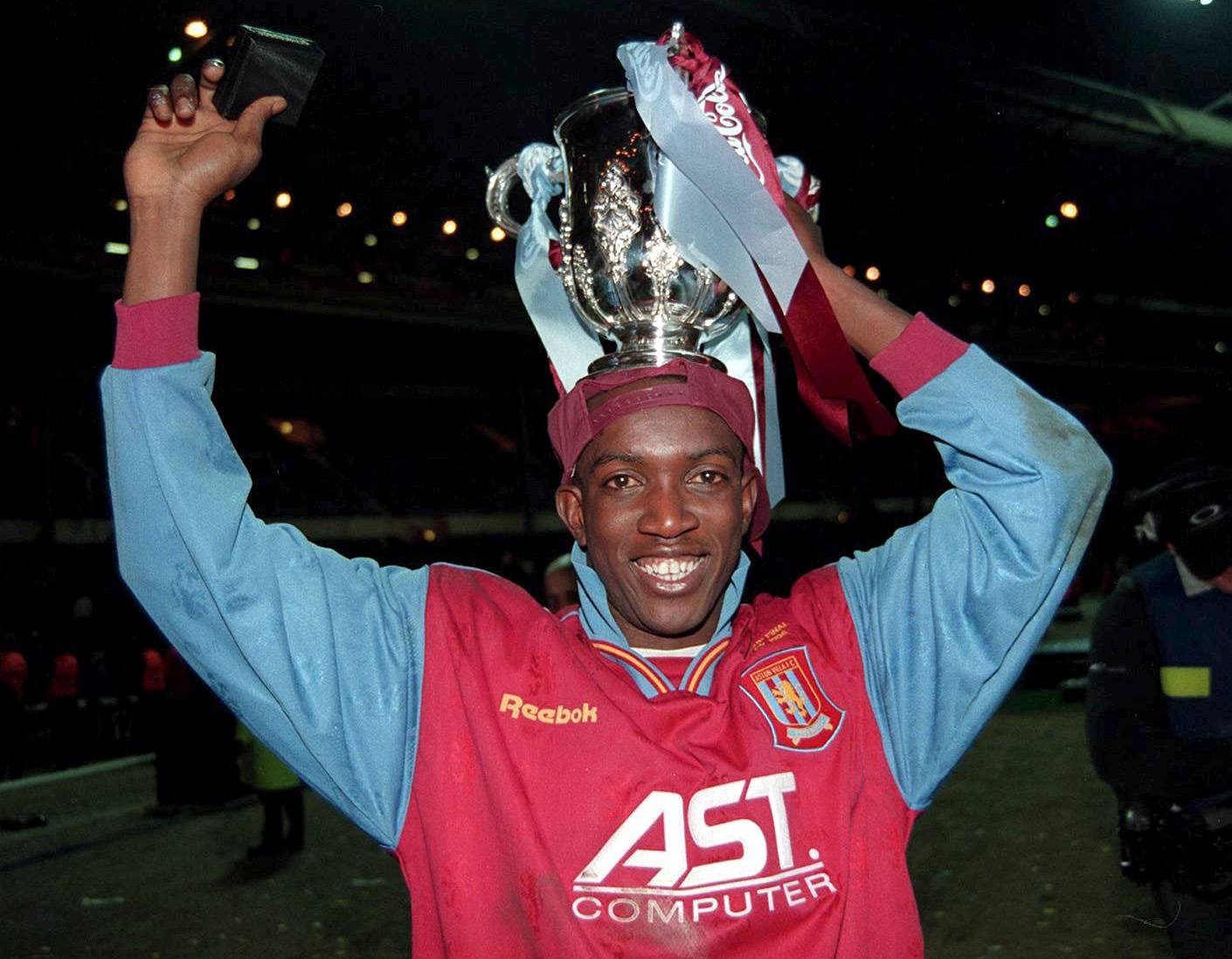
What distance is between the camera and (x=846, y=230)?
10.6 metres

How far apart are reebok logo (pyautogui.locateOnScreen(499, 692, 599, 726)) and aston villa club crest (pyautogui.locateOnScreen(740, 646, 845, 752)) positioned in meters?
0.26

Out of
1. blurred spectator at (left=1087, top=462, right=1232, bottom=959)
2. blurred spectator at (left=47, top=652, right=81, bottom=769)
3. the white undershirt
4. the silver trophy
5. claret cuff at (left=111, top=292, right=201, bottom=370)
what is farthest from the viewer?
blurred spectator at (left=47, top=652, right=81, bottom=769)

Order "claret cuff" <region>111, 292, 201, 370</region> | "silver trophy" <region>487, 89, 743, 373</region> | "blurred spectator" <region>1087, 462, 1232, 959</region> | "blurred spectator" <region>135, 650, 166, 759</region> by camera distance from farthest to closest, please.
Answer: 1. "blurred spectator" <region>135, 650, 166, 759</region>
2. "blurred spectator" <region>1087, 462, 1232, 959</region>
3. "silver trophy" <region>487, 89, 743, 373</region>
4. "claret cuff" <region>111, 292, 201, 370</region>

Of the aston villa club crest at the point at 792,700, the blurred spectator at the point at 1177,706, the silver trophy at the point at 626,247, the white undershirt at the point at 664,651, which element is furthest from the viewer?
the blurred spectator at the point at 1177,706

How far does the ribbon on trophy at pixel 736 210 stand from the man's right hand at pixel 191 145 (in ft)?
2.01

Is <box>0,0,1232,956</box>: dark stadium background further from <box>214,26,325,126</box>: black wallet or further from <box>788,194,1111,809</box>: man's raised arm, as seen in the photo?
<box>788,194,1111,809</box>: man's raised arm

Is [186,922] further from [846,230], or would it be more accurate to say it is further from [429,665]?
[846,230]

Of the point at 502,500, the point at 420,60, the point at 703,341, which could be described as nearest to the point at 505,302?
the point at 502,500

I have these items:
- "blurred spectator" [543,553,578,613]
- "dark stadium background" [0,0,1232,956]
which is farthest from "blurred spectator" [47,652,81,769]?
"blurred spectator" [543,553,578,613]

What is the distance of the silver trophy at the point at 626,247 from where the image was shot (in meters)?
2.09

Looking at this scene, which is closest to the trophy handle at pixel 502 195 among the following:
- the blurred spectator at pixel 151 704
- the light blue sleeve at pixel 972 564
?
the light blue sleeve at pixel 972 564

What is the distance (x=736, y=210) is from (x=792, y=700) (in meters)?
0.79

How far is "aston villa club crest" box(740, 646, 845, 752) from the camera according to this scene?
5.96ft

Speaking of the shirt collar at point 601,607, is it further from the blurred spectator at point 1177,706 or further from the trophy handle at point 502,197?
the blurred spectator at point 1177,706
